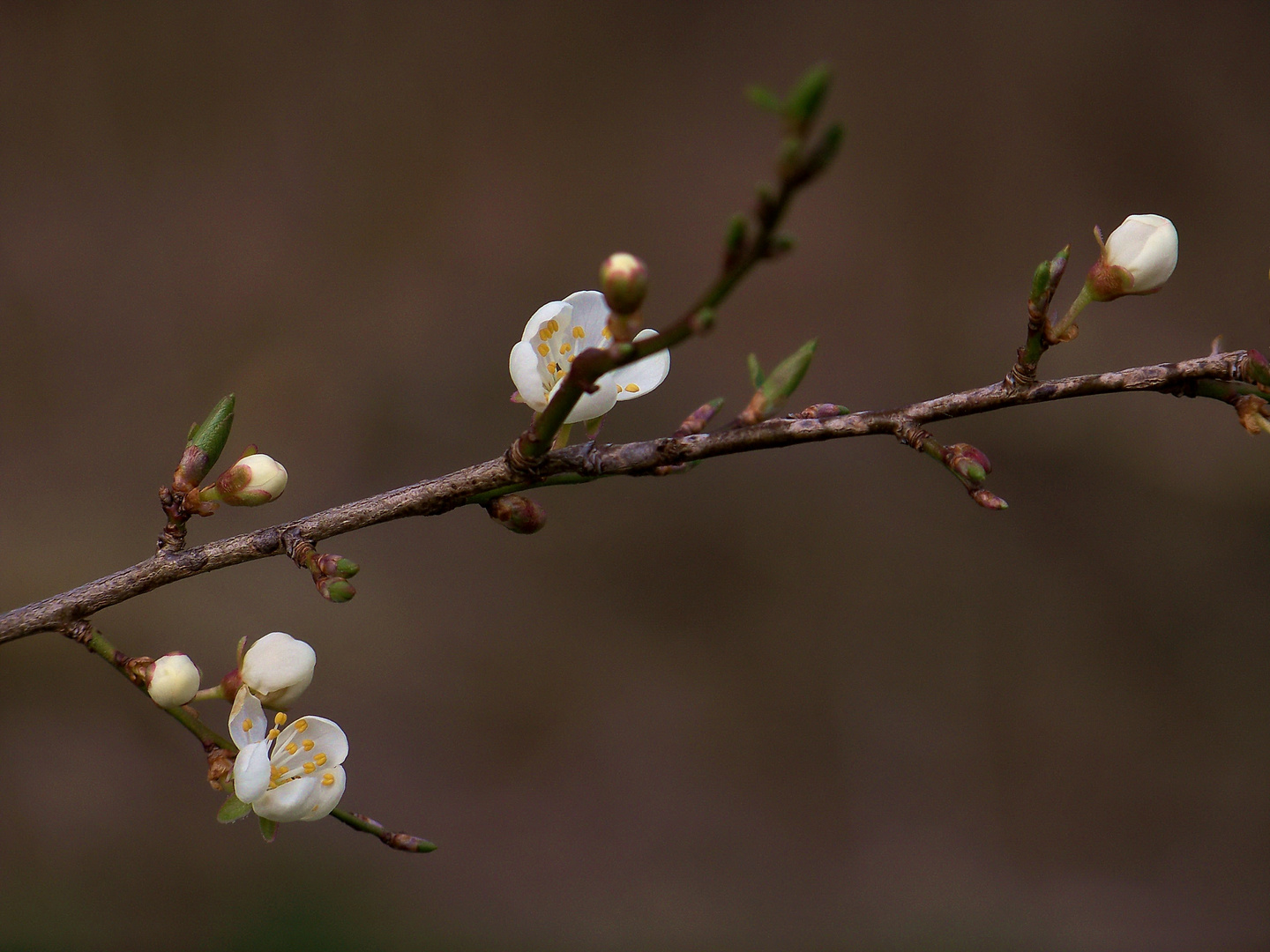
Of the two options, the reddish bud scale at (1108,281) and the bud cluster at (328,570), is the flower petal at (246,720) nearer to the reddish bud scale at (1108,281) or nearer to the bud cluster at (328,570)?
the bud cluster at (328,570)

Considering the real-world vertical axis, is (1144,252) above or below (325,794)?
above

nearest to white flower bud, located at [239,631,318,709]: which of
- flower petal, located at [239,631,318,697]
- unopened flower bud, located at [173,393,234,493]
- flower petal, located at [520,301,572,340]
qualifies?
flower petal, located at [239,631,318,697]

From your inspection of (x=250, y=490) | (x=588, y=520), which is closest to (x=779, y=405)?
(x=250, y=490)

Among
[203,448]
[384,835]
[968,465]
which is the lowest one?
[384,835]

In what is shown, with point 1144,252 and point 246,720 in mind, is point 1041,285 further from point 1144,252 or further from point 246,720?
point 246,720

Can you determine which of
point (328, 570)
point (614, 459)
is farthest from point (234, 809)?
point (614, 459)

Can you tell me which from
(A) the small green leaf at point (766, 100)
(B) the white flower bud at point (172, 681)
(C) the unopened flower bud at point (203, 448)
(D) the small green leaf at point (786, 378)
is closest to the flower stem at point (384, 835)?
(B) the white flower bud at point (172, 681)

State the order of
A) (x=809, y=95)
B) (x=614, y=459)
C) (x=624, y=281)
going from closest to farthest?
(x=809, y=95) < (x=624, y=281) < (x=614, y=459)

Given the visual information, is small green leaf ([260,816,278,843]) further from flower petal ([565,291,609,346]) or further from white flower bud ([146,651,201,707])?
flower petal ([565,291,609,346])
